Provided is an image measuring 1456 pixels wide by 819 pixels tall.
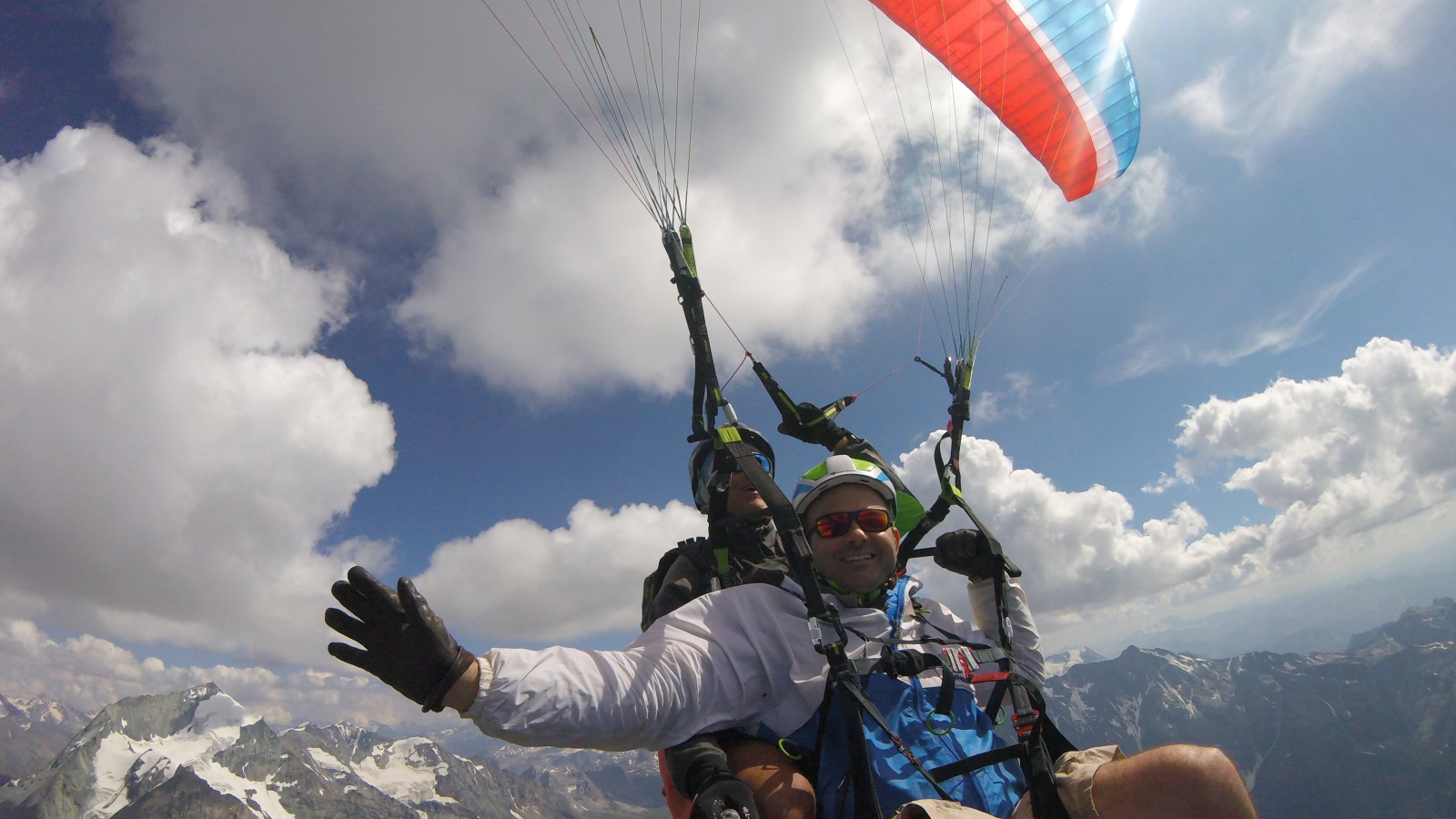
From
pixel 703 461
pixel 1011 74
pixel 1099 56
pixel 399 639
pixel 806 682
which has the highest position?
pixel 1011 74

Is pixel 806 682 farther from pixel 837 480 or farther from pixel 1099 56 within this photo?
pixel 1099 56

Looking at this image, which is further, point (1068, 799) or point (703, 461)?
point (703, 461)

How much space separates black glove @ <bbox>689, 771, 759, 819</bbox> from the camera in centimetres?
247

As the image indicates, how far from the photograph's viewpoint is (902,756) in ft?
9.34

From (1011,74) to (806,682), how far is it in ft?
34.6

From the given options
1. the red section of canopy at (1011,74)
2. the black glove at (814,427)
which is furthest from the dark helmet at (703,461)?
the red section of canopy at (1011,74)

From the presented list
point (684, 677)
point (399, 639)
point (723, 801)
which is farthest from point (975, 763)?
point (399, 639)

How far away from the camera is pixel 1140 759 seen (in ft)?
7.76

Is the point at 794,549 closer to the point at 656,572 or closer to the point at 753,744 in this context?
the point at 753,744

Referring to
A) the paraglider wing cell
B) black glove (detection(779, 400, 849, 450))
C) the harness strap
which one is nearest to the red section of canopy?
the paraglider wing cell

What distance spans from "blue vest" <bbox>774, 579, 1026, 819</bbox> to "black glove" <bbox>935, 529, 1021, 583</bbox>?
107 cm

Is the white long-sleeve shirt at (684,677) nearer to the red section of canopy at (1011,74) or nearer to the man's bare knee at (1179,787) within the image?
the man's bare knee at (1179,787)

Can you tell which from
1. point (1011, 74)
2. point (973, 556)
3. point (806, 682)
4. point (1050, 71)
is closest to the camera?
point (806, 682)

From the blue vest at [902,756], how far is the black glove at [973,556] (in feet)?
3.50
